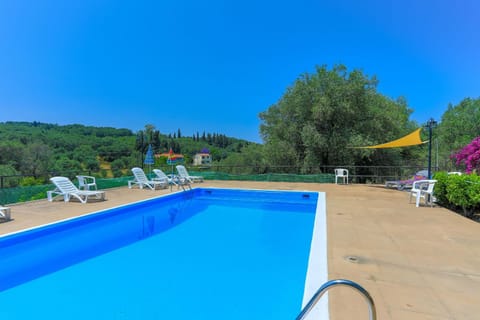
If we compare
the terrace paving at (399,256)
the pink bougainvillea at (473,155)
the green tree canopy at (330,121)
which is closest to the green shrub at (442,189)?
the terrace paving at (399,256)

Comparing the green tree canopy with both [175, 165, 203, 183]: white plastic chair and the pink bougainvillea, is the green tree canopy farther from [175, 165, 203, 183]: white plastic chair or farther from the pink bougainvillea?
[175, 165, 203, 183]: white plastic chair

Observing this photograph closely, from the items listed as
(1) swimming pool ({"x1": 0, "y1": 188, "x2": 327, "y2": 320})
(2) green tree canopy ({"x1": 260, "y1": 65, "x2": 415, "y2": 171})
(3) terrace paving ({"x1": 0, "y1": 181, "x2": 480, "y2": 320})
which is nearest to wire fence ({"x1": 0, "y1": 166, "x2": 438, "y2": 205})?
(3) terrace paving ({"x1": 0, "y1": 181, "x2": 480, "y2": 320})

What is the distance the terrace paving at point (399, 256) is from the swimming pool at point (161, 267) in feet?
1.10

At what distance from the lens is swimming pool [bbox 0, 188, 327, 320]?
288cm

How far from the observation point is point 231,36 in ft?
52.9

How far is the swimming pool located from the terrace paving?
13.2 inches

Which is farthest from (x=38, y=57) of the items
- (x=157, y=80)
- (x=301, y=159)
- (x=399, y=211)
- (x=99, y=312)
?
(x=399, y=211)

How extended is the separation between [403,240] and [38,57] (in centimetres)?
2205

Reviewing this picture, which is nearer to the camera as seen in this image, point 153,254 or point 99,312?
point 99,312

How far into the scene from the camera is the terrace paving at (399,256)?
7.32ft

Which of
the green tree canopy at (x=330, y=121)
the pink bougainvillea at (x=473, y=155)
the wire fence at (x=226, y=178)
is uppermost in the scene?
the green tree canopy at (x=330, y=121)

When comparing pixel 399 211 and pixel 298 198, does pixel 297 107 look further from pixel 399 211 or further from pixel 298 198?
pixel 399 211

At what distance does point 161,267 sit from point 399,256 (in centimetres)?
322

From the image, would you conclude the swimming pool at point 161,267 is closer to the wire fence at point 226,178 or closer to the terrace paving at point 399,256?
the terrace paving at point 399,256
